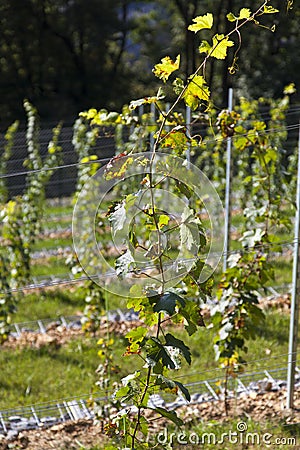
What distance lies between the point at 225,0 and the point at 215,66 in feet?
4.43

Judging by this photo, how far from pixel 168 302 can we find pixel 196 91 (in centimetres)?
64

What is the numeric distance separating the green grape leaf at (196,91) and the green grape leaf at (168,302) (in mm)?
585

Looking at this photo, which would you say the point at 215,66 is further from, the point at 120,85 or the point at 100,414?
the point at 100,414

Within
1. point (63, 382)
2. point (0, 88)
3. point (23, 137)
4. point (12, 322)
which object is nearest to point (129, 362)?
point (63, 382)

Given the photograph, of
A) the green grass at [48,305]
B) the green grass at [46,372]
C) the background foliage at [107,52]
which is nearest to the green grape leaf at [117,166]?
the green grass at [46,372]

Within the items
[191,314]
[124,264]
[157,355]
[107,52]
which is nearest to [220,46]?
[124,264]

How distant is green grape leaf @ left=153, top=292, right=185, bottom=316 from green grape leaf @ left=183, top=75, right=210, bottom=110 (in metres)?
0.58

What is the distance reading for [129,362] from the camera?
4.21 meters

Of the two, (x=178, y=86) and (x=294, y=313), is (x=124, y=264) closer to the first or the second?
(x=178, y=86)

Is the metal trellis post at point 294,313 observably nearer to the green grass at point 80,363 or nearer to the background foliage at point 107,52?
the green grass at point 80,363

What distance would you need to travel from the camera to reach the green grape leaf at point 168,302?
1984 mm

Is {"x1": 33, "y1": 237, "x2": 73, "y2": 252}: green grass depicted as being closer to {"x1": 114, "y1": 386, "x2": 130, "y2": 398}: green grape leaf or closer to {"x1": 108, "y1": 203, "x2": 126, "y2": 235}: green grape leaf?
{"x1": 114, "y1": 386, "x2": 130, "y2": 398}: green grape leaf

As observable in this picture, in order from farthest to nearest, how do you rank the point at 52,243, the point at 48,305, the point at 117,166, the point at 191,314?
the point at 52,243 → the point at 48,305 → the point at 191,314 → the point at 117,166

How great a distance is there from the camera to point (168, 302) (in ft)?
6.60
